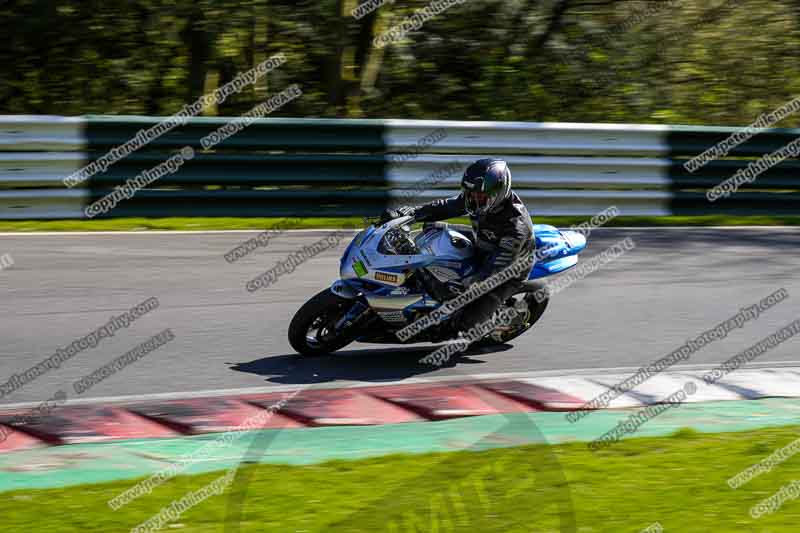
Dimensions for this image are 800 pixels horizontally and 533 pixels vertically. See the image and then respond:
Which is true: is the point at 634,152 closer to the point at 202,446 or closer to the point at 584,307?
the point at 584,307

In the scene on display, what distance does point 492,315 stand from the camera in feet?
29.0

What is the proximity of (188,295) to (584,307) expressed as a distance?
354 cm

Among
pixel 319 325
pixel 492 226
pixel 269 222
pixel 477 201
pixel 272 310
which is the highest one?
pixel 477 201

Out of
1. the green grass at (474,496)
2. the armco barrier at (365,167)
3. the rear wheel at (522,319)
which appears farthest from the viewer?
the armco barrier at (365,167)

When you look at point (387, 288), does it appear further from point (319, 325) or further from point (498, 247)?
point (498, 247)

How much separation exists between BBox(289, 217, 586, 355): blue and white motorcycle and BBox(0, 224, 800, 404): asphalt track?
9.5 inches

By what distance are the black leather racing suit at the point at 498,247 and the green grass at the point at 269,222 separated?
510 centimetres

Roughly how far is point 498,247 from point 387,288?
2.90ft

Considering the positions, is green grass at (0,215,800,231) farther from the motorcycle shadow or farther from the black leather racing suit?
the black leather racing suit

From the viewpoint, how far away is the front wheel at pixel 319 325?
8.52 meters

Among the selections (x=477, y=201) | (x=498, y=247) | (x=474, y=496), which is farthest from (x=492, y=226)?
(x=474, y=496)

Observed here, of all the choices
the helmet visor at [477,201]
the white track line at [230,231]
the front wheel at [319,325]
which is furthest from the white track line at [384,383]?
the white track line at [230,231]

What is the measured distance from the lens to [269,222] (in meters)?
13.9

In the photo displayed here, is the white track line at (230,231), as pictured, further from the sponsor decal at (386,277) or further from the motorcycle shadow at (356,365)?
the sponsor decal at (386,277)
